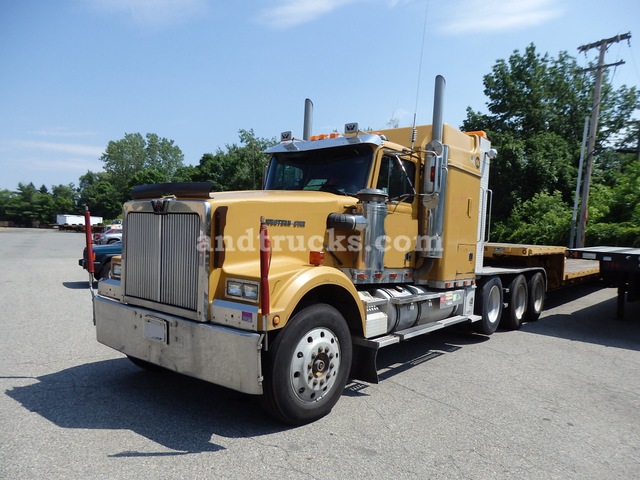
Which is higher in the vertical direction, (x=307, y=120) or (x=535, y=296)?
(x=307, y=120)

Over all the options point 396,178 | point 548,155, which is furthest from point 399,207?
point 548,155

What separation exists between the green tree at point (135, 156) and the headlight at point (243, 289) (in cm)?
9891

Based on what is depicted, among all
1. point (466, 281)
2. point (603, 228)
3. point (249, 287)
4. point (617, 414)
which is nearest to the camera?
point (249, 287)

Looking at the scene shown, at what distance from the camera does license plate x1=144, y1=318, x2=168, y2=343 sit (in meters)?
3.96

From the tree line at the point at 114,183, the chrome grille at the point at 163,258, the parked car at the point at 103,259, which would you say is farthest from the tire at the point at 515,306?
the tree line at the point at 114,183

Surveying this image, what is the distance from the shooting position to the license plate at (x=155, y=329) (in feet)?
13.0

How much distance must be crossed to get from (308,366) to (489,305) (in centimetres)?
497

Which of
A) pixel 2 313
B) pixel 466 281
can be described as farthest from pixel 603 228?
pixel 2 313

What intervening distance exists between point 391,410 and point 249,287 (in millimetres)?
1906

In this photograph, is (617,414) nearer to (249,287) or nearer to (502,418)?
(502,418)

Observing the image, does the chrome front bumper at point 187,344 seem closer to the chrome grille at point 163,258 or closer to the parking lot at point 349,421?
the chrome grille at point 163,258

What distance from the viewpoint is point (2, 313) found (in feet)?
27.0

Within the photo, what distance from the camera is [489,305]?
25.8 ft

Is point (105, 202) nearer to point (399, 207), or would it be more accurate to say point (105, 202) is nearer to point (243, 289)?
point (399, 207)
